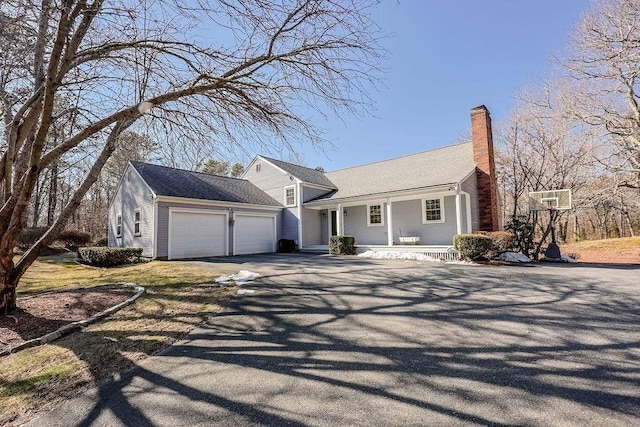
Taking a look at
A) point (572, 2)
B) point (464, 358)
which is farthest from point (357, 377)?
point (572, 2)

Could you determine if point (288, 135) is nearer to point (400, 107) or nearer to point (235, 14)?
point (235, 14)

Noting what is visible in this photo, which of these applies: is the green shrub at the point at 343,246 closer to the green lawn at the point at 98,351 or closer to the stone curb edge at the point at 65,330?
the green lawn at the point at 98,351

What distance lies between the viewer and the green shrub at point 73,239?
20.5m

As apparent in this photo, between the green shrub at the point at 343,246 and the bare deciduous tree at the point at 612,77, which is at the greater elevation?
the bare deciduous tree at the point at 612,77

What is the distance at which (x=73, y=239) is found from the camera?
68.7ft

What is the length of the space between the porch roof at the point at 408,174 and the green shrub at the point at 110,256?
945 centimetres

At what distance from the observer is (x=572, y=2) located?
1088cm

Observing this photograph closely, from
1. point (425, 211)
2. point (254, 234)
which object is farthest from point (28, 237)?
point (425, 211)

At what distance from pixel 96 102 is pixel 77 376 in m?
5.12

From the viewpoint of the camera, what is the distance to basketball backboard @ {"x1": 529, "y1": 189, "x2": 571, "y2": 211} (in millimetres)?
12344

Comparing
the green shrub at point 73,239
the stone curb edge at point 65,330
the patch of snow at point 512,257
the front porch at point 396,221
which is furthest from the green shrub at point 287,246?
the green shrub at point 73,239

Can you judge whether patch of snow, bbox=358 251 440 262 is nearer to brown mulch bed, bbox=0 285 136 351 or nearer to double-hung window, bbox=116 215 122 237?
brown mulch bed, bbox=0 285 136 351

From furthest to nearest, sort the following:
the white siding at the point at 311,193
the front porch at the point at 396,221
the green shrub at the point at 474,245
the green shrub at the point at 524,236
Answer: the white siding at the point at 311,193 < the front porch at the point at 396,221 < the green shrub at the point at 524,236 < the green shrub at the point at 474,245

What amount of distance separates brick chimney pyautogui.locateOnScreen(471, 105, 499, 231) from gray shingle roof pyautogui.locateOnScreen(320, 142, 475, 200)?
0.59 m
